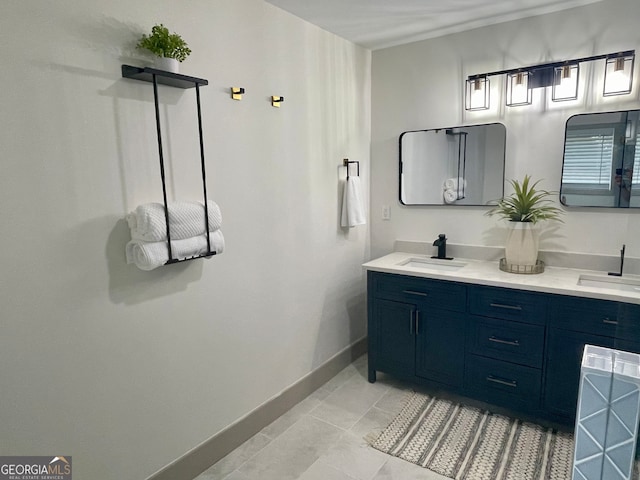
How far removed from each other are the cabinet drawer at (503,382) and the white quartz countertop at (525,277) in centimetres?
48

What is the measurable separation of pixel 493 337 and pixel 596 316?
536 millimetres

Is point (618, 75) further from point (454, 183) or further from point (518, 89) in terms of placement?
point (454, 183)

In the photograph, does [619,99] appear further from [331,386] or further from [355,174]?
[331,386]

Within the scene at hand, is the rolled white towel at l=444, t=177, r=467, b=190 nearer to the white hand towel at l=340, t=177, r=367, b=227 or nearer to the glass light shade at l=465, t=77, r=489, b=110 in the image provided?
the glass light shade at l=465, t=77, r=489, b=110

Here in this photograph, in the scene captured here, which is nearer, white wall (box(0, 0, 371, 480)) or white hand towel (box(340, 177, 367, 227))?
white wall (box(0, 0, 371, 480))

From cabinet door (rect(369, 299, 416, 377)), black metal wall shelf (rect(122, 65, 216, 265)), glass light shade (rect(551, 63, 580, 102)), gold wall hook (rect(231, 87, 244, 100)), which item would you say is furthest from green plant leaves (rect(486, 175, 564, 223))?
black metal wall shelf (rect(122, 65, 216, 265))

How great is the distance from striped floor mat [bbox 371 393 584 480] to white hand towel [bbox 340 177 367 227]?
1308 millimetres

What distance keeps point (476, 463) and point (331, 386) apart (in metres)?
1.09

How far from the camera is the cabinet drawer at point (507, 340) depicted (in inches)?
87.6

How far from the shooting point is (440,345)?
100 inches

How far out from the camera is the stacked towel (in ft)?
5.15

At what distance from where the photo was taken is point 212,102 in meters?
1.94

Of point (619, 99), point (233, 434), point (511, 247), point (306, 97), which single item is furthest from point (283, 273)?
point (619, 99)

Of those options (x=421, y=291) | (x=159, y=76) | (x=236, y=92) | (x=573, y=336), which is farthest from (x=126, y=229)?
(x=573, y=336)
